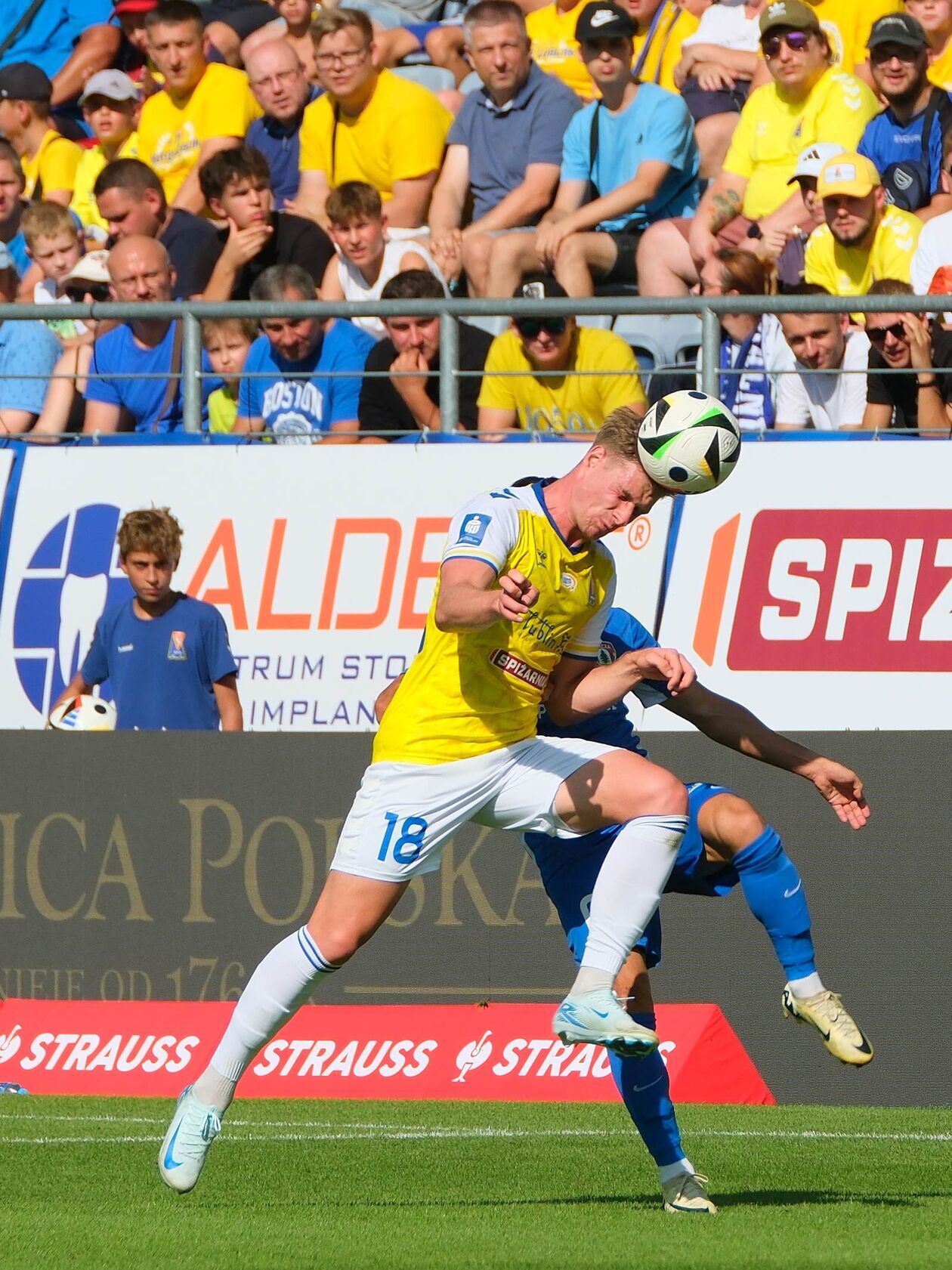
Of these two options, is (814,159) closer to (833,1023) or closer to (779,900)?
(779,900)

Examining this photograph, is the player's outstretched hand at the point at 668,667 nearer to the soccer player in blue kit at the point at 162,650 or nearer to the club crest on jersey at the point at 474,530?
the club crest on jersey at the point at 474,530

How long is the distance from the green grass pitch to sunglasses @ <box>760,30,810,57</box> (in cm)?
626

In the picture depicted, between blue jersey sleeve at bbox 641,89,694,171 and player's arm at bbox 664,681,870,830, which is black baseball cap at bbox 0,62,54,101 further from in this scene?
player's arm at bbox 664,681,870,830

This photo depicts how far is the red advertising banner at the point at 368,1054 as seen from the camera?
10.2m


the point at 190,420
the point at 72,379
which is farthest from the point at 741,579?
the point at 72,379

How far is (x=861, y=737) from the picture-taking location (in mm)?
10414

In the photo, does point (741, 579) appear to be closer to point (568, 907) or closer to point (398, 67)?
point (568, 907)

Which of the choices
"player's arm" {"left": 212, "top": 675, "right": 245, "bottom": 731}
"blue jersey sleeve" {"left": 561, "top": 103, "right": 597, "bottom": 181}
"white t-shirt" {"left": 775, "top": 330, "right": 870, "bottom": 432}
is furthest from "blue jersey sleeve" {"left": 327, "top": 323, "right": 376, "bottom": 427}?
"white t-shirt" {"left": 775, "top": 330, "right": 870, "bottom": 432}

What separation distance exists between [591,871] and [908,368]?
490cm

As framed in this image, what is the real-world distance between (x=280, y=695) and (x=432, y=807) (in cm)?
540

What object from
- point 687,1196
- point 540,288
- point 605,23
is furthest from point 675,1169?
point 605,23

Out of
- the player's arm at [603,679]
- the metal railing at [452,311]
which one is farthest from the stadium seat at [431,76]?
the player's arm at [603,679]

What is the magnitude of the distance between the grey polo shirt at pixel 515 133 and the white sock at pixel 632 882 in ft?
26.1

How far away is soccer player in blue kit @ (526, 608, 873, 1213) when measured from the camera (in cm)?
646
